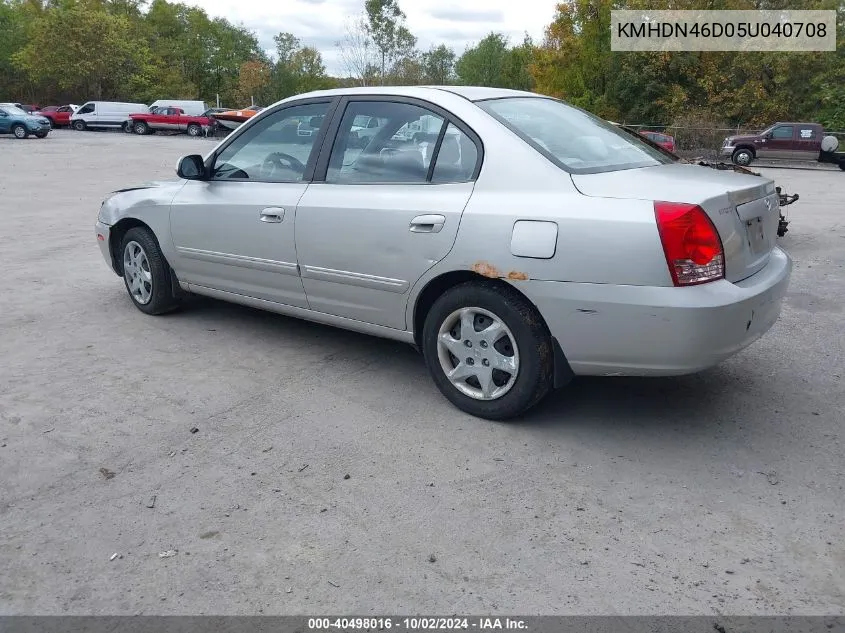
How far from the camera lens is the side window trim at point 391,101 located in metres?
3.96

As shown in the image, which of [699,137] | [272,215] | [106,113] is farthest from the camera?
[106,113]

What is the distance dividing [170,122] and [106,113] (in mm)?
4293

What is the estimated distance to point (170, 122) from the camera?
41312 mm

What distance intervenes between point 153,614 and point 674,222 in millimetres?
2520

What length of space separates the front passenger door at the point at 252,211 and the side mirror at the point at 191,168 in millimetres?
71

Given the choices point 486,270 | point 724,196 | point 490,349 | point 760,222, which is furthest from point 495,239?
point 760,222

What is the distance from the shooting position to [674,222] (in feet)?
10.9

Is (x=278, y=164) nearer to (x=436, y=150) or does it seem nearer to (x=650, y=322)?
(x=436, y=150)

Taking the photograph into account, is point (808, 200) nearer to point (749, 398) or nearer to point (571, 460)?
point (749, 398)

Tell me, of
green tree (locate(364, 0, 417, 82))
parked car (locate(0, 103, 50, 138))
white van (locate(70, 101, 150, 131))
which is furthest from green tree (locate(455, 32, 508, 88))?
parked car (locate(0, 103, 50, 138))

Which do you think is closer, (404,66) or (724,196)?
(724,196)

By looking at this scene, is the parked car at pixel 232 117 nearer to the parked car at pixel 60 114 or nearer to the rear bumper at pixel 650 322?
the parked car at pixel 60 114

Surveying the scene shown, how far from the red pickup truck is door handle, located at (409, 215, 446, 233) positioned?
39349 millimetres

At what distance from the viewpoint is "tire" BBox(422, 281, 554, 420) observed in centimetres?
371
